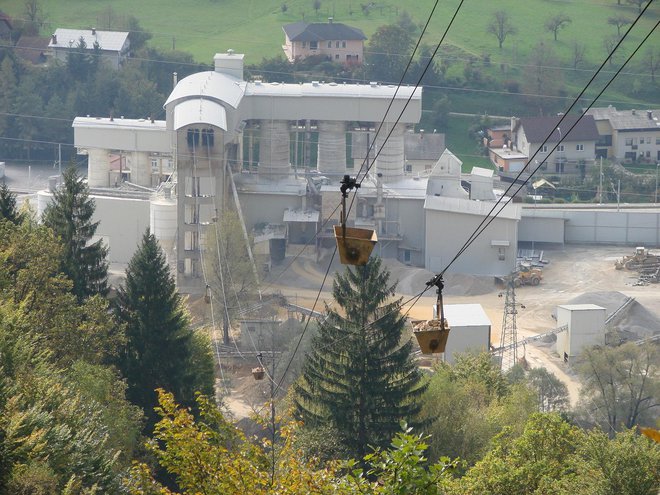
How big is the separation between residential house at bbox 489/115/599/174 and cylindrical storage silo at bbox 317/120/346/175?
610 inches

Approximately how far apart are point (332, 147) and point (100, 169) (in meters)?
9.21

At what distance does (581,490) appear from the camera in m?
22.1

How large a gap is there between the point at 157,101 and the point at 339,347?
52511 mm

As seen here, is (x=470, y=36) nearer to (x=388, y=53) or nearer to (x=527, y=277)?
(x=388, y=53)

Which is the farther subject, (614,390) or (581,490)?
(614,390)

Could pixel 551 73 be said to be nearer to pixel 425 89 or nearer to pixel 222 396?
pixel 425 89

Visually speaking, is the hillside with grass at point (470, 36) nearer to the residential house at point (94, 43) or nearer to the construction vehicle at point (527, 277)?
the residential house at point (94, 43)

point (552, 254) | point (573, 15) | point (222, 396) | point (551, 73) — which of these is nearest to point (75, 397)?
point (222, 396)

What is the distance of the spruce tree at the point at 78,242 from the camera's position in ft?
119

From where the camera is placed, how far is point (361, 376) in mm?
31312

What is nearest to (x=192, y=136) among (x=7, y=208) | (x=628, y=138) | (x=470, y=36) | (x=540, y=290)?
(x=540, y=290)

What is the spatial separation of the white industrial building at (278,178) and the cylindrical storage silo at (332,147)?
5cm

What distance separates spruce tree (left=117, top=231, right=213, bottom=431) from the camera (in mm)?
32000

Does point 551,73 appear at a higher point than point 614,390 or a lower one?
higher
